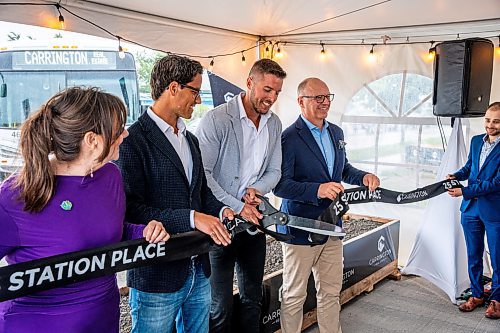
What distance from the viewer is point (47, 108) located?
51.3 inches

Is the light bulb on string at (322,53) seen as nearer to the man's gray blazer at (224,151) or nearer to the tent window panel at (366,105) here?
the tent window panel at (366,105)

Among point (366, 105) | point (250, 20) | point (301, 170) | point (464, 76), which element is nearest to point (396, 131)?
point (366, 105)

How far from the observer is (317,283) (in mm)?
2771

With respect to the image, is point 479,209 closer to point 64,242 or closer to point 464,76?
point 464,76

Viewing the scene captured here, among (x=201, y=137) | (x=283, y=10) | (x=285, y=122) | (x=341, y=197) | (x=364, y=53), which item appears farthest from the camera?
(x=285, y=122)

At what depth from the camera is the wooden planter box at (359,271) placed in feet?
9.61

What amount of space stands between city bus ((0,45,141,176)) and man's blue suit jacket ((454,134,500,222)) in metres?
2.83

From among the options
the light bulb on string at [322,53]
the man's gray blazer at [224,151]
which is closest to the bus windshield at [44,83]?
the man's gray blazer at [224,151]

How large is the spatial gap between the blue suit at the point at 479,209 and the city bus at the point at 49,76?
9.31 ft

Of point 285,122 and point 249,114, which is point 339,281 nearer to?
point 249,114

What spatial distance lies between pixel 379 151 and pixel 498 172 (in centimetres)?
153

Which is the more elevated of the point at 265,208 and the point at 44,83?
the point at 44,83

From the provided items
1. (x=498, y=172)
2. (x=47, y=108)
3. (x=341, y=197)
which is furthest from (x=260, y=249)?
(x=498, y=172)

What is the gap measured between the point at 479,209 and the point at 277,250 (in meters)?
1.70
